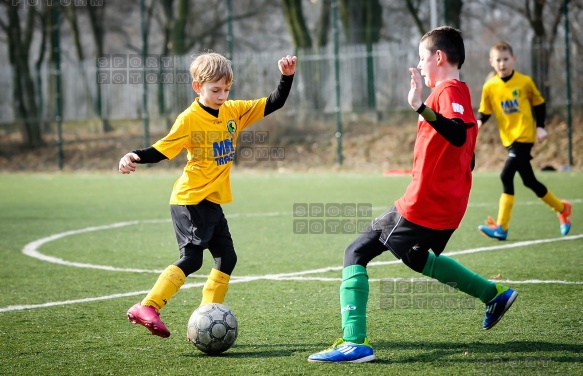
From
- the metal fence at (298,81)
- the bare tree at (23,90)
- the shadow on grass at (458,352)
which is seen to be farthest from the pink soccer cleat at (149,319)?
the bare tree at (23,90)

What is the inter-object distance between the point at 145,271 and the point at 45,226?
396 centimetres

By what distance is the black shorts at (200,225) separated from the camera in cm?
513

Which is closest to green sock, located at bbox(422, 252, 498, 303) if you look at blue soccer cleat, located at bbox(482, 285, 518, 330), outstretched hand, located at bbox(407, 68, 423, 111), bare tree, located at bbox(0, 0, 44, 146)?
blue soccer cleat, located at bbox(482, 285, 518, 330)

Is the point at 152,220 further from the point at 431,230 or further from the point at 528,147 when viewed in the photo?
the point at 431,230

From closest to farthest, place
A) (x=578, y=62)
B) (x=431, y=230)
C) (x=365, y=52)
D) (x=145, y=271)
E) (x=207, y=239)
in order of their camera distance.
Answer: (x=431, y=230) → (x=207, y=239) → (x=145, y=271) → (x=578, y=62) → (x=365, y=52)

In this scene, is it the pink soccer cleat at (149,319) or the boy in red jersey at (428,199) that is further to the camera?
the pink soccer cleat at (149,319)

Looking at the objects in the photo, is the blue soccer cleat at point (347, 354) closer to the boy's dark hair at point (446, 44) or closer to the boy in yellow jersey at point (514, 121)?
the boy's dark hair at point (446, 44)

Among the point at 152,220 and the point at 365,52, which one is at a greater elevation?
the point at 365,52

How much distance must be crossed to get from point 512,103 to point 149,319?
6078 mm

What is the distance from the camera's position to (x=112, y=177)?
19.7 metres

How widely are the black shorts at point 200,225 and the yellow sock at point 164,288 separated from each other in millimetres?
179

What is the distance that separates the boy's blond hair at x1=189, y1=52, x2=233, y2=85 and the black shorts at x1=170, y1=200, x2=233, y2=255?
2.59 feet

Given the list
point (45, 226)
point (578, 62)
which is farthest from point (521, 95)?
point (578, 62)

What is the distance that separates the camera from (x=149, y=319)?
4.79 m
